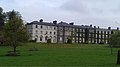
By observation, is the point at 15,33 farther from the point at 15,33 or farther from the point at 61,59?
the point at 61,59

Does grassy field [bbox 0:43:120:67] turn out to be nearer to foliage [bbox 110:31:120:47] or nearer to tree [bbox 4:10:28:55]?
foliage [bbox 110:31:120:47]

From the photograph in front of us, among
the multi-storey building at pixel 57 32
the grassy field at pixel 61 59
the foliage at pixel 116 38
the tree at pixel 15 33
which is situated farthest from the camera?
the multi-storey building at pixel 57 32

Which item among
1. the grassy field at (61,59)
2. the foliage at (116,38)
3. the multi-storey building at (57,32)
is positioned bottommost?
the grassy field at (61,59)

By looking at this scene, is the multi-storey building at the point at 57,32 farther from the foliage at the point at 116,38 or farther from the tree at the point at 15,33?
the foliage at the point at 116,38

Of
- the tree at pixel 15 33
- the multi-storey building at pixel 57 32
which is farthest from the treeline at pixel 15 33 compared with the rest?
the multi-storey building at pixel 57 32

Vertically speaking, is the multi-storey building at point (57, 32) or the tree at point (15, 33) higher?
the multi-storey building at point (57, 32)

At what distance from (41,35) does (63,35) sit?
15.4 meters

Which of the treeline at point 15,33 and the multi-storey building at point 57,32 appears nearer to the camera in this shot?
the treeline at point 15,33

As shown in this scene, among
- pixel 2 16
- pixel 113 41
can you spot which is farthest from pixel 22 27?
pixel 2 16

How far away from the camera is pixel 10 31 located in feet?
217

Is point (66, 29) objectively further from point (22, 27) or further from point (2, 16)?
point (22, 27)

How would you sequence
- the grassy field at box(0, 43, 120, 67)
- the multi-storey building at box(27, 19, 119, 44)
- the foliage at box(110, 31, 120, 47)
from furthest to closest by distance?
the multi-storey building at box(27, 19, 119, 44), the foliage at box(110, 31, 120, 47), the grassy field at box(0, 43, 120, 67)

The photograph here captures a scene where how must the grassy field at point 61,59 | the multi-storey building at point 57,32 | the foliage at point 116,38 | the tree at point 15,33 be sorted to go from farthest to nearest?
the multi-storey building at point 57,32 < the tree at point 15,33 < the foliage at point 116,38 < the grassy field at point 61,59

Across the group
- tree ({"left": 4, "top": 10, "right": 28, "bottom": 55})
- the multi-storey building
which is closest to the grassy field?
tree ({"left": 4, "top": 10, "right": 28, "bottom": 55})
